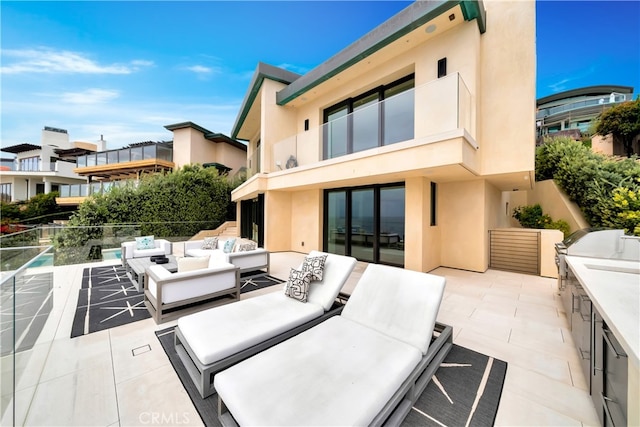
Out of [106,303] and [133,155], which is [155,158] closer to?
[133,155]

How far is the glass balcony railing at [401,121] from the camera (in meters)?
5.03

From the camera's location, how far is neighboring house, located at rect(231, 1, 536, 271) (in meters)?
5.36

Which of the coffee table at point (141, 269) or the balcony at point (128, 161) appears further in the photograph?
the balcony at point (128, 161)

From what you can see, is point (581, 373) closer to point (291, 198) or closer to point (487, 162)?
point (487, 162)

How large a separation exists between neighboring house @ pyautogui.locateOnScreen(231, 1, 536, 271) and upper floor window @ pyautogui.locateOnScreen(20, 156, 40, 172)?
3410cm

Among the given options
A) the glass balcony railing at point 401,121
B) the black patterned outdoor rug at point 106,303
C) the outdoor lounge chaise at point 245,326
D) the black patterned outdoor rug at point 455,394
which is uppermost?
the glass balcony railing at point 401,121

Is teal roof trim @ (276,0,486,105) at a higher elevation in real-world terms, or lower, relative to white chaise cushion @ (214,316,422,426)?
higher

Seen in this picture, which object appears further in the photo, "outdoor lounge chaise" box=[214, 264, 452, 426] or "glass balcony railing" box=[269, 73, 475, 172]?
"glass balcony railing" box=[269, 73, 475, 172]

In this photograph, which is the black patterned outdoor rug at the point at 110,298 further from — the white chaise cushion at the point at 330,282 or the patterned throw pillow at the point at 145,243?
the white chaise cushion at the point at 330,282

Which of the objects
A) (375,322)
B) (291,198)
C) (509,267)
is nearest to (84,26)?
(291,198)

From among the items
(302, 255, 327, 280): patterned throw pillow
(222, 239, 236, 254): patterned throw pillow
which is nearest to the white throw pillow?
(302, 255, 327, 280): patterned throw pillow

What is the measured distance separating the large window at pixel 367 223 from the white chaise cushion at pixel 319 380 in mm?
5003

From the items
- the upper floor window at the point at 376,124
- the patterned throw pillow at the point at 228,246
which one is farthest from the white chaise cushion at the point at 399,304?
the patterned throw pillow at the point at 228,246

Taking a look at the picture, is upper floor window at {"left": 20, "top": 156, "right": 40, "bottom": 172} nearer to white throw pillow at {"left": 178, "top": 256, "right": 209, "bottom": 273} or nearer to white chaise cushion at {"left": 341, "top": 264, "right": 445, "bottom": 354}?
white throw pillow at {"left": 178, "top": 256, "right": 209, "bottom": 273}
